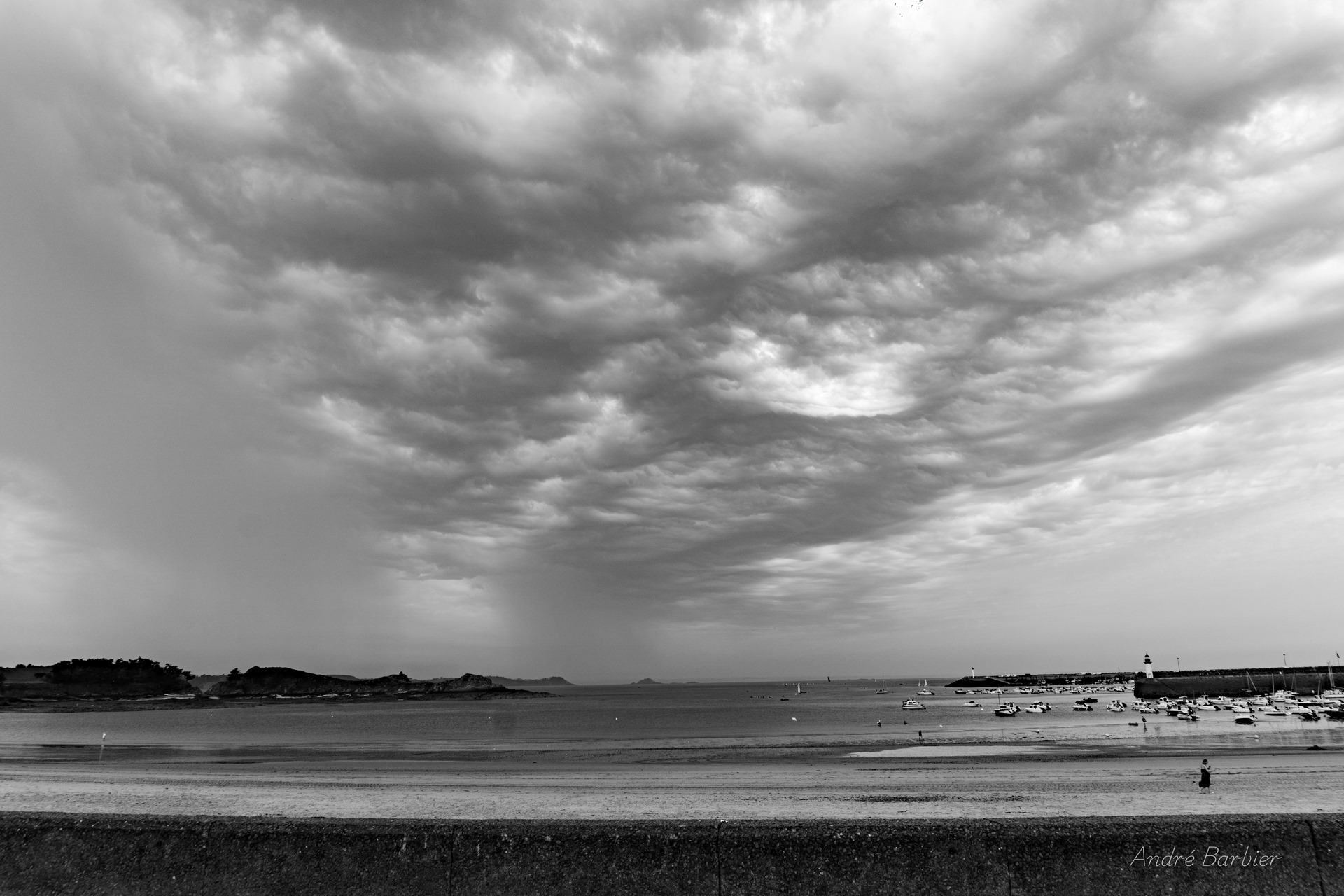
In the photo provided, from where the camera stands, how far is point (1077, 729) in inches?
3457

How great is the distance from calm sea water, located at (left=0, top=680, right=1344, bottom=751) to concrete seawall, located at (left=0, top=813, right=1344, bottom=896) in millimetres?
67661

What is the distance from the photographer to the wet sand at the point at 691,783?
92.7 ft

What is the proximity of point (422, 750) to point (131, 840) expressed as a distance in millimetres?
67239

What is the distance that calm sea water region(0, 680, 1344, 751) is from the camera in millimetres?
76500

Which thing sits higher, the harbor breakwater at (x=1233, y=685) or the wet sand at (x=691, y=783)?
the wet sand at (x=691, y=783)

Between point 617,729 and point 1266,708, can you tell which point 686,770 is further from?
point 1266,708

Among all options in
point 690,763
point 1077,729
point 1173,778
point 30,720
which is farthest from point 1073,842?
point 30,720

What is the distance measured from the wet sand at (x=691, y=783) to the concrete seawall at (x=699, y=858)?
10216 mm

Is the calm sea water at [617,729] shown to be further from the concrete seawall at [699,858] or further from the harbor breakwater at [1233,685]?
the concrete seawall at [699,858]

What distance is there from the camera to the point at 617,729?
102 m

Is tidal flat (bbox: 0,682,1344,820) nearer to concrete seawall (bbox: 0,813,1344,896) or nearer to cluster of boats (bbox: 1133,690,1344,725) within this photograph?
concrete seawall (bbox: 0,813,1344,896)
